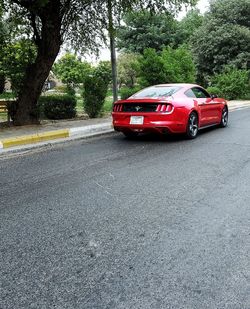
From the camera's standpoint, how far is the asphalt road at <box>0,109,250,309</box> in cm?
271

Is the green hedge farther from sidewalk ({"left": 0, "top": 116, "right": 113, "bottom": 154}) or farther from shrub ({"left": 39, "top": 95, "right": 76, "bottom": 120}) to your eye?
sidewalk ({"left": 0, "top": 116, "right": 113, "bottom": 154})

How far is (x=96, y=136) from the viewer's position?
10.6 meters

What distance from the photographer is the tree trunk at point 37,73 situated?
1169 cm

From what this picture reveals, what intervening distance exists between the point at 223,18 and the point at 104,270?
3385cm

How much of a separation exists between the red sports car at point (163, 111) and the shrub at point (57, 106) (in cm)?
478

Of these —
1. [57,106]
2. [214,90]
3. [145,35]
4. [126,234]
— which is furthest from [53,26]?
[145,35]

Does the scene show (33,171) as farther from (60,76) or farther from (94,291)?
(60,76)

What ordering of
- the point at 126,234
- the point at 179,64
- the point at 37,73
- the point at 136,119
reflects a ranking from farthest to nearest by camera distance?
the point at 179,64
the point at 37,73
the point at 136,119
the point at 126,234

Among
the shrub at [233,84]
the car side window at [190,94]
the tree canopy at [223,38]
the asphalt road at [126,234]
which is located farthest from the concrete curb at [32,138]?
the tree canopy at [223,38]

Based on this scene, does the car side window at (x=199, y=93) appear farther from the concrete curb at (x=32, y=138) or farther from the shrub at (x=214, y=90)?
the shrub at (x=214, y=90)

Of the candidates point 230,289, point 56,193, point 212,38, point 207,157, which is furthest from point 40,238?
point 212,38

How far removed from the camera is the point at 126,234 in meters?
3.72

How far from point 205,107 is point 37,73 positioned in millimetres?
5298

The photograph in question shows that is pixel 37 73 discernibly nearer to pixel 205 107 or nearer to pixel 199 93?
pixel 199 93
